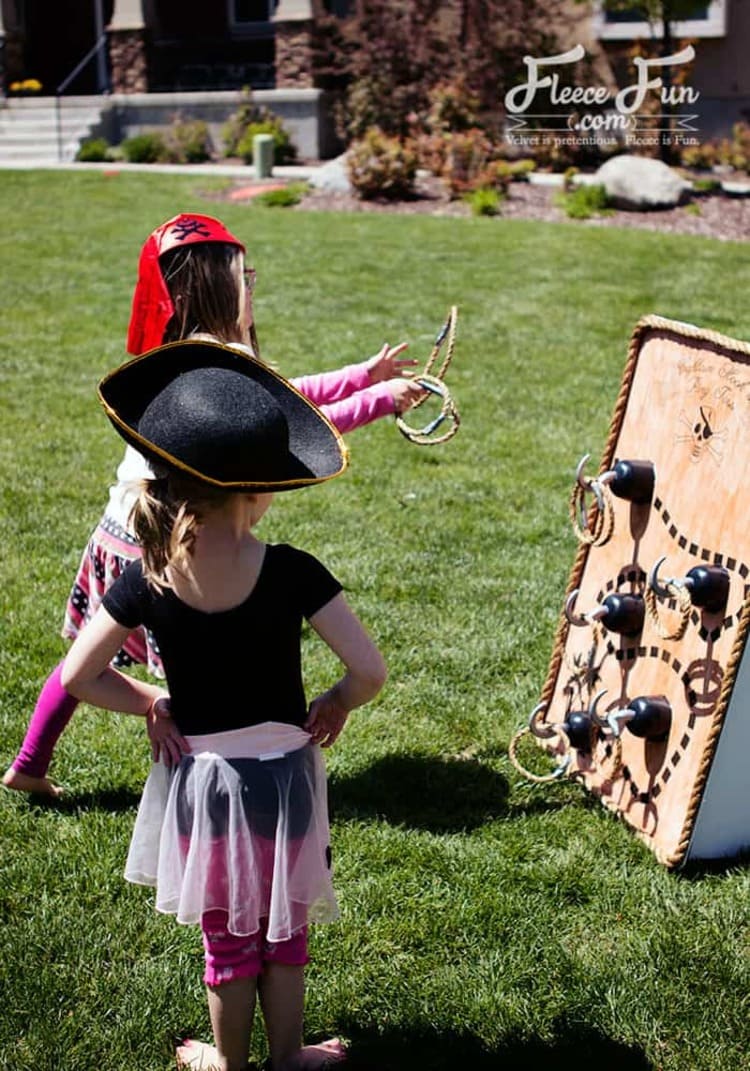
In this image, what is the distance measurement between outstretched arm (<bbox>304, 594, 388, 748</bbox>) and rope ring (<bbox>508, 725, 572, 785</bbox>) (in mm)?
1281

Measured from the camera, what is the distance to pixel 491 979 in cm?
263

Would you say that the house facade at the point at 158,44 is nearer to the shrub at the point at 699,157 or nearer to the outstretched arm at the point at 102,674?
the shrub at the point at 699,157

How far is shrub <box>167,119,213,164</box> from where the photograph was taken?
18.2m

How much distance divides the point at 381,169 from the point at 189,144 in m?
5.56

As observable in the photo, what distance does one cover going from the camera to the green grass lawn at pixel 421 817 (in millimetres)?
2510

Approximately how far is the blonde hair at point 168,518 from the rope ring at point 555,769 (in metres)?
1.64

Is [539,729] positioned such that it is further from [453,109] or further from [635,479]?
[453,109]

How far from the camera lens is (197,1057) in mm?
2379

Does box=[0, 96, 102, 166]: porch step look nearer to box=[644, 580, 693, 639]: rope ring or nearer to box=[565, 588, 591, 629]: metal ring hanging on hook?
box=[565, 588, 591, 629]: metal ring hanging on hook

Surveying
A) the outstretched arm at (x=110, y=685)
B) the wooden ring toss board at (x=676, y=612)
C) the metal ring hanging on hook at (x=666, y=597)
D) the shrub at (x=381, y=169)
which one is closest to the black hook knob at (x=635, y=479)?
the wooden ring toss board at (x=676, y=612)

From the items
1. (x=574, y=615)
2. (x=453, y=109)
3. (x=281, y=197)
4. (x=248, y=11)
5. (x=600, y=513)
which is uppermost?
(x=248, y=11)

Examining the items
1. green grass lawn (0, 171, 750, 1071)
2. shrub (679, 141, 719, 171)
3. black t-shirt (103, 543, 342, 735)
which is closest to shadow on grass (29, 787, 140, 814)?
green grass lawn (0, 171, 750, 1071)

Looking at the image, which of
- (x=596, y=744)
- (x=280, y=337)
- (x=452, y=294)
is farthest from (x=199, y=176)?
(x=596, y=744)

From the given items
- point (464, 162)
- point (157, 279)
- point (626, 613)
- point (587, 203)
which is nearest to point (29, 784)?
point (157, 279)
